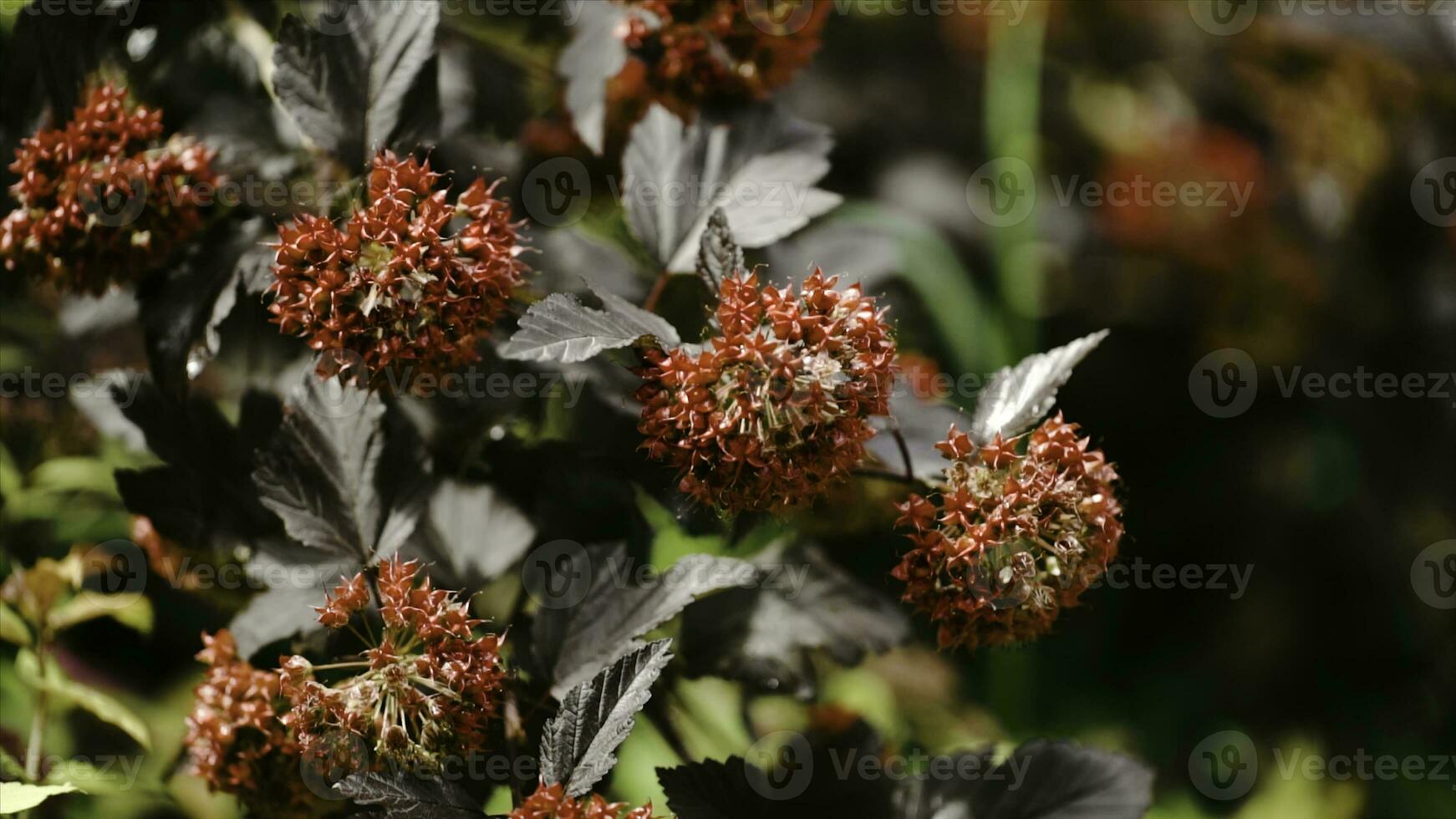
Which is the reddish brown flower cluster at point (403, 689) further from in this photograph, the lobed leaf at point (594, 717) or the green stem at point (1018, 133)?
the green stem at point (1018, 133)

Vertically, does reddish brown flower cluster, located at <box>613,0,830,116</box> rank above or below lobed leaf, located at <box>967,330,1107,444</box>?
above

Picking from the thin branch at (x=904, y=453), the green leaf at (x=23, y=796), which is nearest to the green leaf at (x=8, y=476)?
the green leaf at (x=23, y=796)

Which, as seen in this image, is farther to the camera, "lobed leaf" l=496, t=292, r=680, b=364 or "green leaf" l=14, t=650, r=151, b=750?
"green leaf" l=14, t=650, r=151, b=750

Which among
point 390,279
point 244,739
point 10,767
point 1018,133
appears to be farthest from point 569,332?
point 1018,133

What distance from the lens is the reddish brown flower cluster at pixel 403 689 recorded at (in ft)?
2.16

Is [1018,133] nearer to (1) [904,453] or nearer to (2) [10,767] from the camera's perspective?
(1) [904,453]

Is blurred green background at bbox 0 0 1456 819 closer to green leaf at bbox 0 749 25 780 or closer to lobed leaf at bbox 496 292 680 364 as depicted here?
lobed leaf at bbox 496 292 680 364

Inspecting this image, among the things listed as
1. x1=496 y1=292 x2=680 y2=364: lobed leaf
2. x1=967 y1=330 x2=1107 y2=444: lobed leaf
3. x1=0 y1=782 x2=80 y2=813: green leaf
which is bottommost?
x1=0 y1=782 x2=80 y2=813: green leaf

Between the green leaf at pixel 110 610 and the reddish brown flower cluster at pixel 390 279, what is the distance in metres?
0.45

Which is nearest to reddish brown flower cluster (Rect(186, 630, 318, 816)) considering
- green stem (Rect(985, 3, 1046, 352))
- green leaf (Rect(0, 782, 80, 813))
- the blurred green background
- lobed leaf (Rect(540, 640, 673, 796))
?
green leaf (Rect(0, 782, 80, 813))

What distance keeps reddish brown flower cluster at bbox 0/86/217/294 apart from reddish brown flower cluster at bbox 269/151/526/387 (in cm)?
19

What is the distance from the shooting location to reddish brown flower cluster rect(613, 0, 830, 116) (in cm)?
93

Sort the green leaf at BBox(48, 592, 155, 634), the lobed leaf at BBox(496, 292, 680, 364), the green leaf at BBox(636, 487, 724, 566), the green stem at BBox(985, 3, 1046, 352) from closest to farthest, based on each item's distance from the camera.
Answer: the lobed leaf at BBox(496, 292, 680, 364) < the green leaf at BBox(636, 487, 724, 566) < the green leaf at BBox(48, 592, 155, 634) < the green stem at BBox(985, 3, 1046, 352)

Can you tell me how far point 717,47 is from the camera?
95 centimetres
